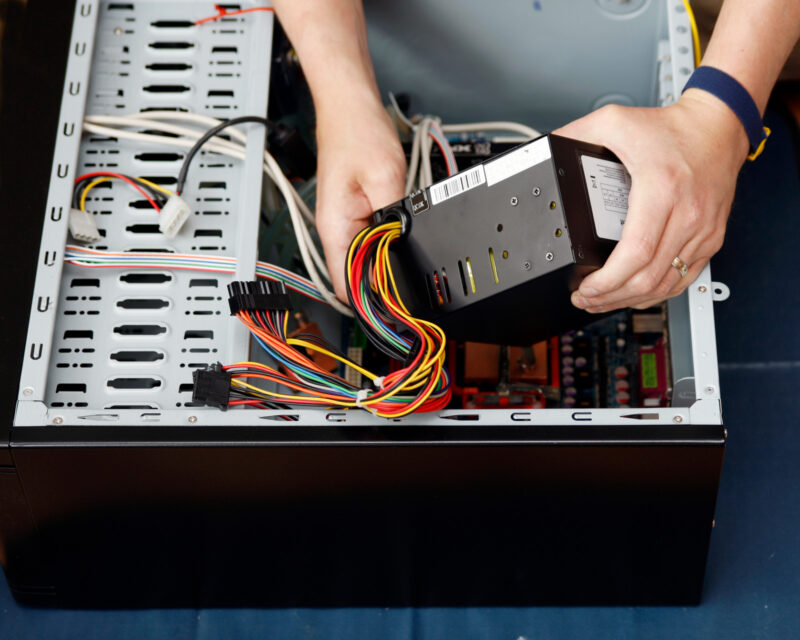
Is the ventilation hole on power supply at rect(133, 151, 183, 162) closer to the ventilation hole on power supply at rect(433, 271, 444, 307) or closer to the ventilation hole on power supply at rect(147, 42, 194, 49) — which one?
the ventilation hole on power supply at rect(147, 42, 194, 49)

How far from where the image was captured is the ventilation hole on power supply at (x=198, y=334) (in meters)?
0.93

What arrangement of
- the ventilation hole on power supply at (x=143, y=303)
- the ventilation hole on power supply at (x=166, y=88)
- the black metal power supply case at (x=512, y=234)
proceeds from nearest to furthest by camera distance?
the black metal power supply case at (x=512, y=234) < the ventilation hole on power supply at (x=143, y=303) < the ventilation hole on power supply at (x=166, y=88)

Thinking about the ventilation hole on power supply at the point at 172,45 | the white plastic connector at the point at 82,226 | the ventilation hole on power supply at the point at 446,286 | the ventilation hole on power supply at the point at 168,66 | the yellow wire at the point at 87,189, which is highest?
the ventilation hole on power supply at the point at 172,45

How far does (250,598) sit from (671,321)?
0.56 metres

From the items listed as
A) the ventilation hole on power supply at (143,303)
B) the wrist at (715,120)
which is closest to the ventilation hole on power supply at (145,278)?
the ventilation hole on power supply at (143,303)

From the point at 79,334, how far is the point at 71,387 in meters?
0.06

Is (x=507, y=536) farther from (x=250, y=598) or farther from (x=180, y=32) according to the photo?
(x=180, y=32)

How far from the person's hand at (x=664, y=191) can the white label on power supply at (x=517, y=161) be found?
9cm

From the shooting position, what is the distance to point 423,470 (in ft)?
2.77

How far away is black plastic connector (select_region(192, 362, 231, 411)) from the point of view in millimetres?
837

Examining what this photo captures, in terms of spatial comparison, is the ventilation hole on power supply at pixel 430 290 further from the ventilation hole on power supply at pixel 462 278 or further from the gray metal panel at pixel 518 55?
the gray metal panel at pixel 518 55

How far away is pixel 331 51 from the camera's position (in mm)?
1016

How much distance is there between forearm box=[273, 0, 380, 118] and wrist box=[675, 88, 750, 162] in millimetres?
338

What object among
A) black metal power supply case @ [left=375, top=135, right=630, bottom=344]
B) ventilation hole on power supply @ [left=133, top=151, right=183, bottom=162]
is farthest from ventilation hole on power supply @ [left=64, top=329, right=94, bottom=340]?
black metal power supply case @ [left=375, top=135, right=630, bottom=344]
